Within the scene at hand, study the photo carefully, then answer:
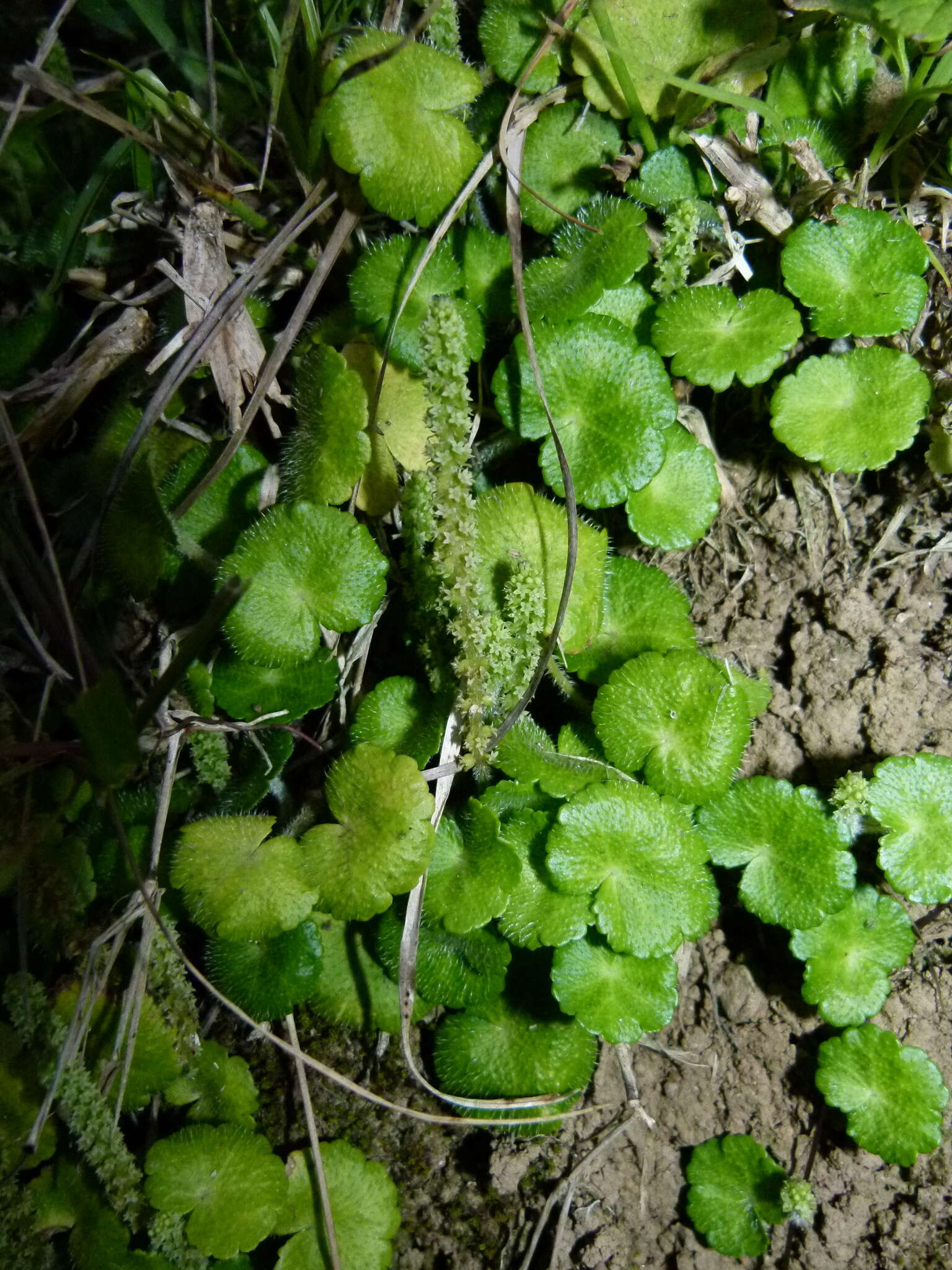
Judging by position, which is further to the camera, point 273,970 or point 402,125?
point 273,970

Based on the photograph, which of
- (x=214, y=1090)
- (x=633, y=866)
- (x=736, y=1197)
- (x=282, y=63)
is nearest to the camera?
(x=282, y=63)

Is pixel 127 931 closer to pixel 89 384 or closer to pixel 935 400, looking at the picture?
pixel 89 384

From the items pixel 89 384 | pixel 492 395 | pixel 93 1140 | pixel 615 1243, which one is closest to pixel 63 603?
pixel 89 384

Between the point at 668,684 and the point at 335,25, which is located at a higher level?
the point at 335,25

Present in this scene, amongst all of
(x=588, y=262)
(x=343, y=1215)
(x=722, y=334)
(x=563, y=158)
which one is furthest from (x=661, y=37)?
(x=343, y=1215)

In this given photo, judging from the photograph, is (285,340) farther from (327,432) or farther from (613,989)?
(613,989)
